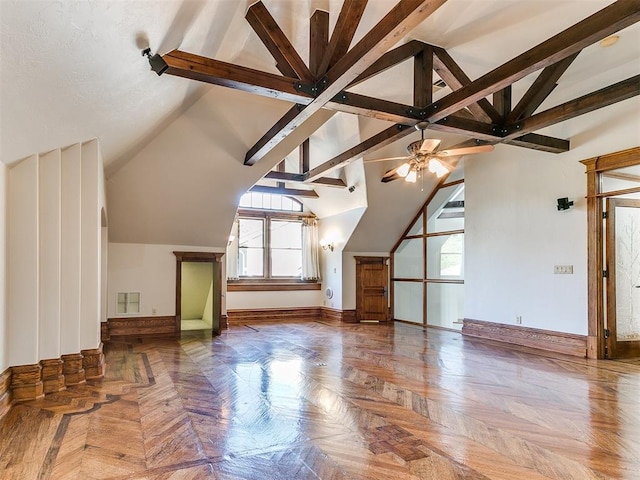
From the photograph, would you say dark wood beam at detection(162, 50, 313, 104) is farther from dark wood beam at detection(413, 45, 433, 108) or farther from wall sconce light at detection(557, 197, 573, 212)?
wall sconce light at detection(557, 197, 573, 212)

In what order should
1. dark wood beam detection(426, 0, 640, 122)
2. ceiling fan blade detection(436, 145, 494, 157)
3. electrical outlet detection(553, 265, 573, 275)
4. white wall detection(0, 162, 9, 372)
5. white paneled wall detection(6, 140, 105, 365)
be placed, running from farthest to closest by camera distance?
electrical outlet detection(553, 265, 573, 275) → ceiling fan blade detection(436, 145, 494, 157) → white paneled wall detection(6, 140, 105, 365) → white wall detection(0, 162, 9, 372) → dark wood beam detection(426, 0, 640, 122)

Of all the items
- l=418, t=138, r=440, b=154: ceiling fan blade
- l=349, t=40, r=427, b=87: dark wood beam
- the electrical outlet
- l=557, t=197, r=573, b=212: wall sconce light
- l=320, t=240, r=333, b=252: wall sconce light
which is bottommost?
the electrical outlet

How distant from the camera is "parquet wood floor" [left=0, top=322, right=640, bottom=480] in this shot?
8.24 feet

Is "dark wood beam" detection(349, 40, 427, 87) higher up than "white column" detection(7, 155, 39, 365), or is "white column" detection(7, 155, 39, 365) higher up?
"dark wood beam" detection(349, 40, 427, 87)

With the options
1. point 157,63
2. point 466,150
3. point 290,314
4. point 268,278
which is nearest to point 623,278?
point 466,150

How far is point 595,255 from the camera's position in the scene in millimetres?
5527

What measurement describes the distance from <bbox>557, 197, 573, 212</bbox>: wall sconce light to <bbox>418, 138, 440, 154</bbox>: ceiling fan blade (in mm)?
2530

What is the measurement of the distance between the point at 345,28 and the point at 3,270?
12.1ft

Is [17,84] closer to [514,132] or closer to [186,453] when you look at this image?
[186,453]

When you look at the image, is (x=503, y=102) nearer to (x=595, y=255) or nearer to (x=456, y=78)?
(x=456, y=78)

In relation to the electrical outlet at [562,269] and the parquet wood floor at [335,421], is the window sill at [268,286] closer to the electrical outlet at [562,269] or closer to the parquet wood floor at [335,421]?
the parquet wood floor at [335,421]

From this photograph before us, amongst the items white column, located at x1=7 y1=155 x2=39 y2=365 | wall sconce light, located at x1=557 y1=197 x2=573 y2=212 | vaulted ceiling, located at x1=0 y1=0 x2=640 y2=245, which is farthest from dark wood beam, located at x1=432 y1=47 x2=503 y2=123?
white column, located at x1=7 y1=155 x2=39 y2=365

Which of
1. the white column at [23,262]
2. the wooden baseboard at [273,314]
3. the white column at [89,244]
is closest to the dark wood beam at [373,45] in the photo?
the white column at [89,244]

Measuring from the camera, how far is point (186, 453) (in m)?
2.68
